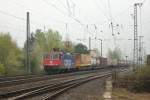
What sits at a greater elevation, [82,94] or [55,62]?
[55,62]

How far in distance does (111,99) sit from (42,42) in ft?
255

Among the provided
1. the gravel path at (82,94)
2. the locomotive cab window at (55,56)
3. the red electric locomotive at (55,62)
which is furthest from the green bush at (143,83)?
the locomotive cab window at (55,56)

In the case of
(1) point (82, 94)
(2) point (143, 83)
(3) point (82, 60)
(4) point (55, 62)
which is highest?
(3) point (82, 60)

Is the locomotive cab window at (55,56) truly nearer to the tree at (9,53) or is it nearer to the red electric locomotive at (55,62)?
the red electric locomotive at (55,62)

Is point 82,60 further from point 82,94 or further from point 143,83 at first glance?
point 82,94

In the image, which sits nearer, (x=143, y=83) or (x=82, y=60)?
(x=143, y=83)

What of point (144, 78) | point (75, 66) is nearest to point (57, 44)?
point (75, 66)

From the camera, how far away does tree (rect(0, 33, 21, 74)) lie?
59734 mm

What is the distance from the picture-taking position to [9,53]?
211 feet

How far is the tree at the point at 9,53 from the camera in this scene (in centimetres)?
5973

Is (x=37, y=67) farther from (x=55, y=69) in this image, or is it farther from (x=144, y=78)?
(x=144, y=78)

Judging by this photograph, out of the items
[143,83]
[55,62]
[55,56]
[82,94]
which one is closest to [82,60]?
[55,56]

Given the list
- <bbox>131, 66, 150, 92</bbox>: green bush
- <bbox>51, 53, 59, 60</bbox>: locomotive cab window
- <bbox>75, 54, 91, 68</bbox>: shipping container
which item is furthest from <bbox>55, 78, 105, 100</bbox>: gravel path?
<bbox>75, 54, 91, 68</bbox>: shipping container

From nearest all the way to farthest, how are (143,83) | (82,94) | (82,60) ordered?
(82,94)
(143,83)
(82,60)
